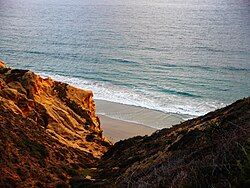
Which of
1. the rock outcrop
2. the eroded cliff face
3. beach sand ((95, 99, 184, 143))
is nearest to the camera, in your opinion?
the rock outcrop

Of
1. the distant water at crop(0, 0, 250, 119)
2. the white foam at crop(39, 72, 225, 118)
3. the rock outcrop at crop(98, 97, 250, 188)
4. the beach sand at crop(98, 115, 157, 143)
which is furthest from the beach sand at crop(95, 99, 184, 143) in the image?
the rock outcrop at crop(98, 97, 250, 188)

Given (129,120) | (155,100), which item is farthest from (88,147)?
(155,100)

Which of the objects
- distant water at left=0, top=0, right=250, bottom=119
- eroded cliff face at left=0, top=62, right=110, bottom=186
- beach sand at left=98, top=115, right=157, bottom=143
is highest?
distant water at left=0, top=0, right=250, bottom=119

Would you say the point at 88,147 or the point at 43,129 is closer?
the point at 43,129

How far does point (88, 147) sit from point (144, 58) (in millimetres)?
45281

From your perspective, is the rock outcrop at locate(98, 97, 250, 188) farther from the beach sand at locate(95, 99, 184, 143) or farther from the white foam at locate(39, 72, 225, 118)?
the white foam at locate(39, 72, 225, 118)

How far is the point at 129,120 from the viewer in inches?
1623

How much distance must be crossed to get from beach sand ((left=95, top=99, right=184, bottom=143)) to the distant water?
6.63 ft

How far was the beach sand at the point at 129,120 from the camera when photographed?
123 feet

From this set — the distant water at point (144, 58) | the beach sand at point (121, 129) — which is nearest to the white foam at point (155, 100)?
the distant water at point (144, 58)

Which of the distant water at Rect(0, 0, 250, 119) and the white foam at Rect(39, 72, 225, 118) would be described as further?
the distant water at Rect(0, 0, 250, 119)

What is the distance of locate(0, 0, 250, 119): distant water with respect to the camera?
165 feet

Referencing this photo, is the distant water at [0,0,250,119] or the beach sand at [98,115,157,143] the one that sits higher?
the distant water at [0,0,250,119]

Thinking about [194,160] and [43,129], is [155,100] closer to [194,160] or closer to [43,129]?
[43,129]
